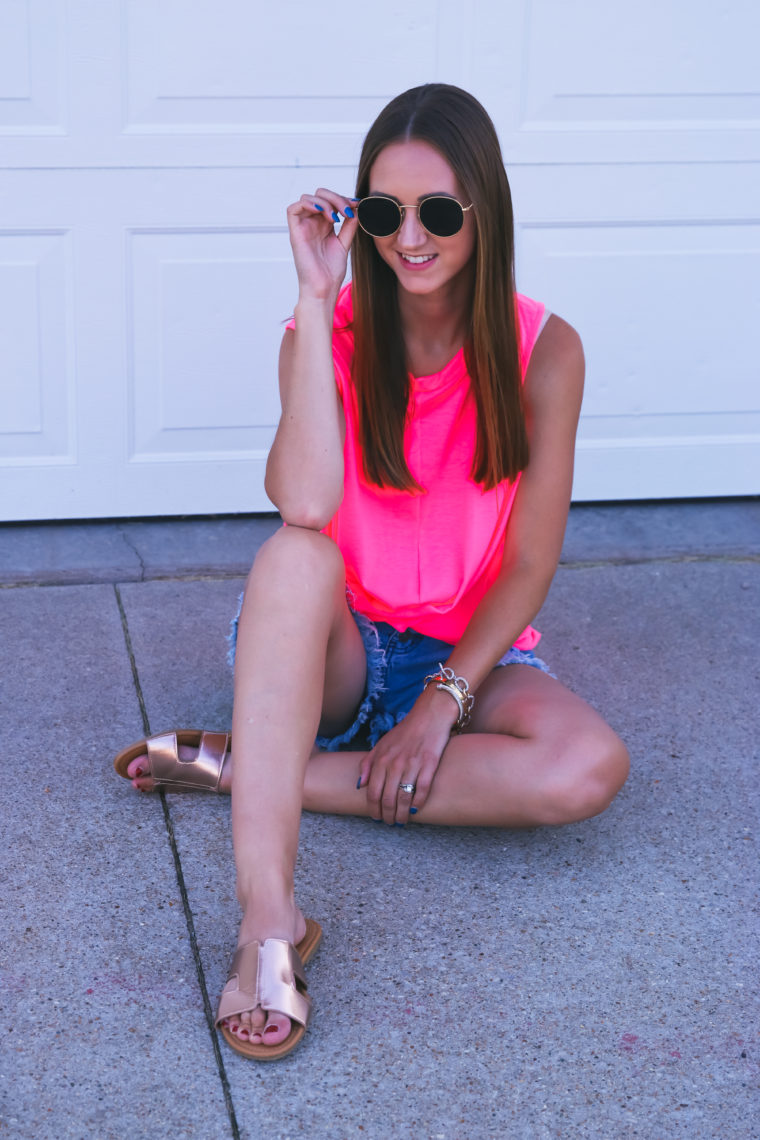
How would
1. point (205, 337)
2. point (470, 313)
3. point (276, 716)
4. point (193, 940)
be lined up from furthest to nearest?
point (205, 337)
point (470, 313)
point (193, 940)
point (276, 716)

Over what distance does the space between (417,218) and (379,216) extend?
0.19 ft

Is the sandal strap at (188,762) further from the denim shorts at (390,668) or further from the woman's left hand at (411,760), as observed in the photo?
the woman's left hand at (411,760)

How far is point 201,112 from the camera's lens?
10.8ft

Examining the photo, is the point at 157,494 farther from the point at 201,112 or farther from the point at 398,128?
the point at 398,128

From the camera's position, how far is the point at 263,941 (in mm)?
1709


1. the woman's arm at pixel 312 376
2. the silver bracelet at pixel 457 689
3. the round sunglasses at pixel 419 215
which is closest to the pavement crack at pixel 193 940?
the silver bracelet at pixel 457 689

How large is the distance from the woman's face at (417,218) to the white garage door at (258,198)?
1478mm

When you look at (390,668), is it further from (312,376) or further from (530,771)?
(312,376)

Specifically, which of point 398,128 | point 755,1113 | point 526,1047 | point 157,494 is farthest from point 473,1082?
point 157,494

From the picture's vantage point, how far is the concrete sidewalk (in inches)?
63.9

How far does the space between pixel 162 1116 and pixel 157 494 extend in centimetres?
218

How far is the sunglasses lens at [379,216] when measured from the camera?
6.37 ft

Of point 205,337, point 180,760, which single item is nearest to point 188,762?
point 180,760

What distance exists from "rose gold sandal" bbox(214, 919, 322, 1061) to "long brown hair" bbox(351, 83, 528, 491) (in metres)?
0.82
